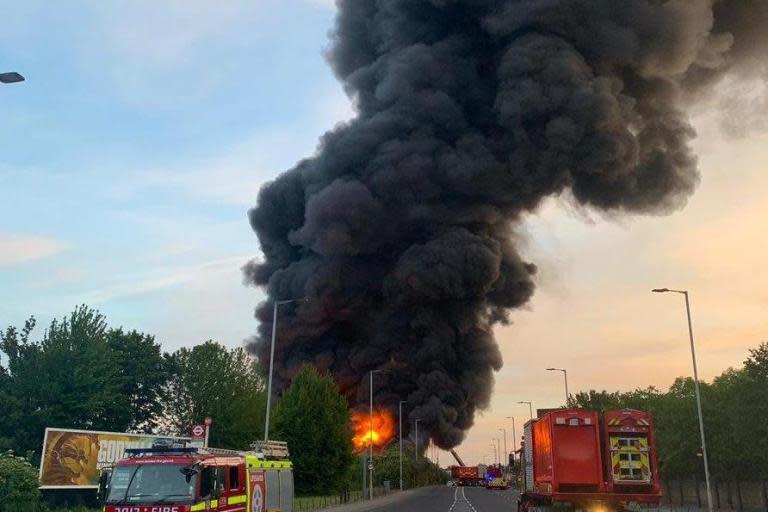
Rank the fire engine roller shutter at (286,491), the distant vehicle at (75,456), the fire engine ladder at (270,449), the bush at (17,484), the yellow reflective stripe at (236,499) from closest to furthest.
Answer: the yellow reflective stripe at (236,499), the fire engine roller shutter at (286,491), the fire engine ladder at (270,449), the bush at (17,484), the distant vehicle at (75,456)

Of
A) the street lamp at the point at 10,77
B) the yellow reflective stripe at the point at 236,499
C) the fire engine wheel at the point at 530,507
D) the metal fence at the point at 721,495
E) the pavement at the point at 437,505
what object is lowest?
the pavement at the point at 437,505

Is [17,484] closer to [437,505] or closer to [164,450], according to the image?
[164,450]

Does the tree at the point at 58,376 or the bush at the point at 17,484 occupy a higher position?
the tree at the point at 58,376

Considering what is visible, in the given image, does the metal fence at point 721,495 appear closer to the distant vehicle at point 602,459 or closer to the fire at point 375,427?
the distant vehicle at point 602,459

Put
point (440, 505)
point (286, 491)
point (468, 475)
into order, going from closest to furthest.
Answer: point (286, 491), point (440, 505), point (468, 475)

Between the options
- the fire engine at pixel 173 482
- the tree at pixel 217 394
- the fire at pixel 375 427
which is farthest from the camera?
the fire at pixel 375 427

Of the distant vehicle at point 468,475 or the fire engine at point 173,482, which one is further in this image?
the distant vehicle at point 468,475

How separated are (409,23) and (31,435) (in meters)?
41.1

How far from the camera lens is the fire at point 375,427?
62.9 metres

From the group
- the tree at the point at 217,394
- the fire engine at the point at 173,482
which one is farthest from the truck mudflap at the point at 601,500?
the tree at the point at 217,394

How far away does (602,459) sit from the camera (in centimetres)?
1900

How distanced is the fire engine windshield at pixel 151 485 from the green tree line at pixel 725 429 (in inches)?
873

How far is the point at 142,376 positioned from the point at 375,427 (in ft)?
72.9

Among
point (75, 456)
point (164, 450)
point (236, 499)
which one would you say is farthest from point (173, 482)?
point (75, 456)
